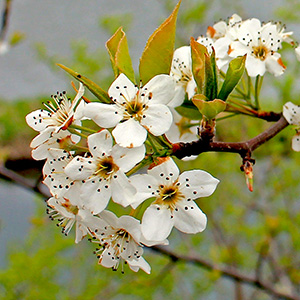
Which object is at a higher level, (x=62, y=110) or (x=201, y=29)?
(x=62, y=110)

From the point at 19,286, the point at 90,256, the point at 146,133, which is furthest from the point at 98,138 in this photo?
the point at 90,256

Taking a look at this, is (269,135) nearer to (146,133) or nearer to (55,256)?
(146,133)

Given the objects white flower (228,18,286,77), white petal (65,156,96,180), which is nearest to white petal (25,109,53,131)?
white petal (65,156,96,180)

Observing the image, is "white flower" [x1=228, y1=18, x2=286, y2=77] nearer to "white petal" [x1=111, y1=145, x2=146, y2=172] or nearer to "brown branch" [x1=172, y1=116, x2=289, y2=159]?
"brown branch" [x1=172, y1=116, x2=289, y2=159]

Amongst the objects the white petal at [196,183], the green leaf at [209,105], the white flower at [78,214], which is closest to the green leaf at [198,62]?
the green leaf at [209,105]

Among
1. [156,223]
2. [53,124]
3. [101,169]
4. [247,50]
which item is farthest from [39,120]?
[247,50]

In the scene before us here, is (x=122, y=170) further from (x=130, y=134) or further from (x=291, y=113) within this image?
(x=291, y=113)

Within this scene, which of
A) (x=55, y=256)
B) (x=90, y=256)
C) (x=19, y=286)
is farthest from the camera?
(x=90, y=256)
